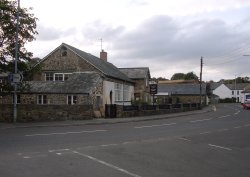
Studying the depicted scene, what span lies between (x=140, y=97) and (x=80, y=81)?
19.7m

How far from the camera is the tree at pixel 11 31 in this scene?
25.8 m

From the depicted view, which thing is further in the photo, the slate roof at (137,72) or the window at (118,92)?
the slate roof at (137,72)

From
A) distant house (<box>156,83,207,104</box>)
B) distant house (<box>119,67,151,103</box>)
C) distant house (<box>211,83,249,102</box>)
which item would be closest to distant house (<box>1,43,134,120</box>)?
distant house (<box>119,67,151,103</box>)

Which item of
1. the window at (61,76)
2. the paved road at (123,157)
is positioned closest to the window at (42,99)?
the window at (61,76)

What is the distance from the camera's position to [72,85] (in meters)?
38.2

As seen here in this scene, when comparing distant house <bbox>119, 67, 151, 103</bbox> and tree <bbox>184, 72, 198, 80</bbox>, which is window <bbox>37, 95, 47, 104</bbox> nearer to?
distant house <bbox>119, 67, 151, 103</bbox>

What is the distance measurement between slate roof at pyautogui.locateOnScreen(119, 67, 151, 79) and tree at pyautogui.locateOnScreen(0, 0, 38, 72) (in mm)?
31897

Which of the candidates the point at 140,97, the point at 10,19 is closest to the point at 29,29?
the point at 10,19

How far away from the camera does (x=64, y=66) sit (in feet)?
143

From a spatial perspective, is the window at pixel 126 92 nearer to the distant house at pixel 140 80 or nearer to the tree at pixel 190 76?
the distant house at pixel 140 80

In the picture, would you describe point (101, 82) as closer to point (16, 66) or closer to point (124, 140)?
point (16, 66)

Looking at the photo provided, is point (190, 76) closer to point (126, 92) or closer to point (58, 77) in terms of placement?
point (126, 92)

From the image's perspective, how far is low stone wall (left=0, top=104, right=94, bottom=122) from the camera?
27.9 meters

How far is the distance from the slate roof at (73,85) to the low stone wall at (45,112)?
598 centimetres
